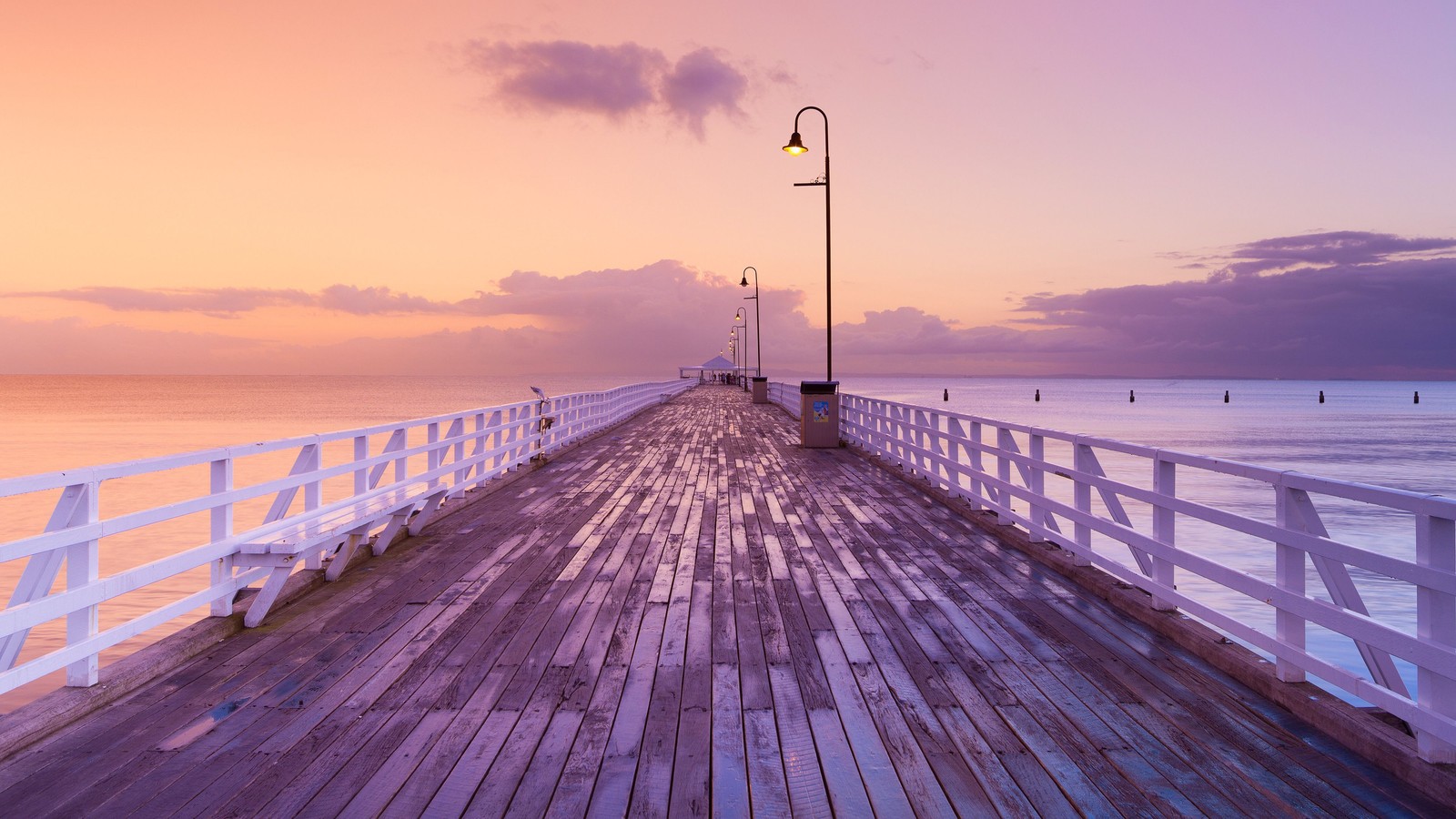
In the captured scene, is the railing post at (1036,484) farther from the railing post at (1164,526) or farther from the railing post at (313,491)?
the railing post at (313,491)

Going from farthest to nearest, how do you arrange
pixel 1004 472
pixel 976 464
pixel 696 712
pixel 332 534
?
A: pixel 976 464 < pixel 1004 472 < pixel 332 534 < pixel 696 712

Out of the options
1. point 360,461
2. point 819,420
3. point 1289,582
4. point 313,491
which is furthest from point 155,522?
point 819,420

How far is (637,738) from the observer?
11.9 ft

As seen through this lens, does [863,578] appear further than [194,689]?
Yes

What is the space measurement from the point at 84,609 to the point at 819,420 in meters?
14.4

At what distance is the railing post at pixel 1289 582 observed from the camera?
13.0 ft

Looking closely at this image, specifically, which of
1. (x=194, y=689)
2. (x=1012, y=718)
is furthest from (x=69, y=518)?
(x=1012, y=718)

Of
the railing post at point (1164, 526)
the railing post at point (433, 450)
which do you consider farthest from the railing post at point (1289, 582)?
the railing post at point (433, 450)

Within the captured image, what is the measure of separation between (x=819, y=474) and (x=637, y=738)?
966 centimetres

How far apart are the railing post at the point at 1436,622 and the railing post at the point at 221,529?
19.5ft

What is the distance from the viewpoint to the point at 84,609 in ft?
12.9

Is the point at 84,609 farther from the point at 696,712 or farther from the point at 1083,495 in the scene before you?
the point at 1083,495

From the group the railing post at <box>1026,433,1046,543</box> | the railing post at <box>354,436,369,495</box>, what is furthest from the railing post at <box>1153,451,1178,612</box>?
the railing post at <box>354,436,369,495</box>

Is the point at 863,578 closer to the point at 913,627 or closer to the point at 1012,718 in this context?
the point at 913,627
